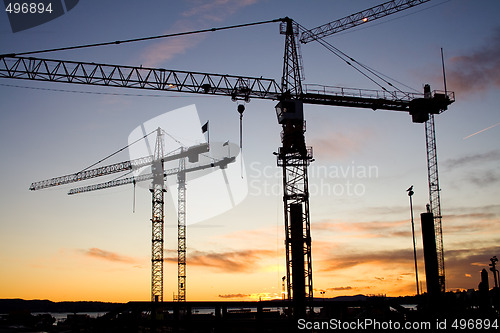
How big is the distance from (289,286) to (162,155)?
71.1 m

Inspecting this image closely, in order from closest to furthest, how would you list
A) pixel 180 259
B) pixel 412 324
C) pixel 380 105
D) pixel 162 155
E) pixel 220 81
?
pixel 412 324 < pixel 220 81 < pixel 380 105 < pixel 180 259 < pixel 162 155

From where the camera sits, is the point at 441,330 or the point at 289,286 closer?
the point at 441,330

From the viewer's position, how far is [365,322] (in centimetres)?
3119

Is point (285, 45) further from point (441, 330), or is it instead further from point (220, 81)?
point (441, 330)

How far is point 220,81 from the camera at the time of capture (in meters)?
71.4

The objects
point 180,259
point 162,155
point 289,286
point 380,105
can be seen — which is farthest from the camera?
point 162,155

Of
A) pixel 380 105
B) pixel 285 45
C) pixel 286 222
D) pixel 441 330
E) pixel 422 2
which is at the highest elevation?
pixel 422 2

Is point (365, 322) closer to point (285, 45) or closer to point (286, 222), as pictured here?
point (286, 222)

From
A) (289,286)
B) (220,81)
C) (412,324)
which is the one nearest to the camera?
(412,324)

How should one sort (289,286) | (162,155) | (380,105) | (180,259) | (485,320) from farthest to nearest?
(162,155) < (180,259) < (380,105) < (289,286) < (485,320)

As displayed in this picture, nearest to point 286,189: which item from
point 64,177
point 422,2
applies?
point 422,2

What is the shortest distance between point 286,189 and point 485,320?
109 ft

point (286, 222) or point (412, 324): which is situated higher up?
point (286, 222)

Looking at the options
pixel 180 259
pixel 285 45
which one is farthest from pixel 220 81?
pixel 180 259
